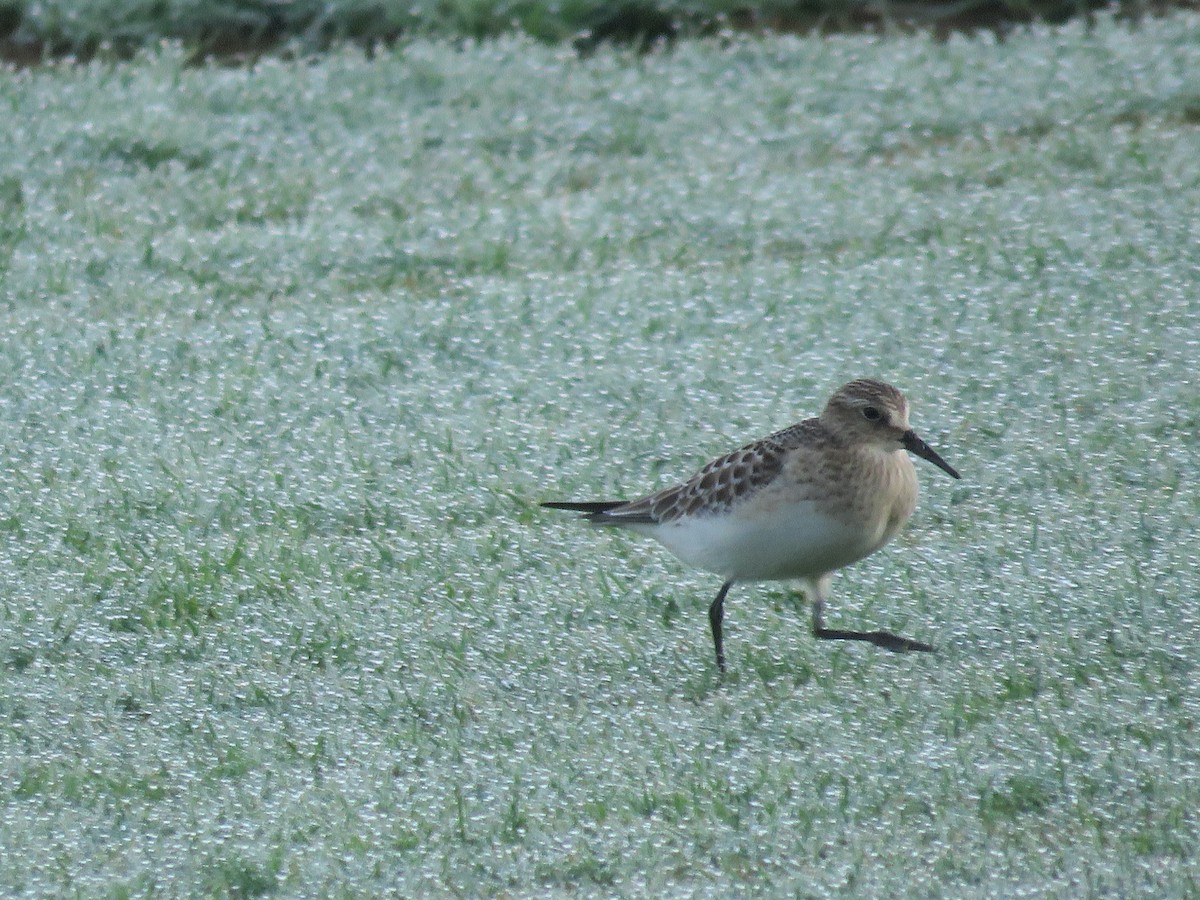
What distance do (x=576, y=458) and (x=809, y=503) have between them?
1823 millimetres

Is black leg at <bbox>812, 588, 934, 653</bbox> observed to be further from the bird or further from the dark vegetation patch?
the dark vegetation patch

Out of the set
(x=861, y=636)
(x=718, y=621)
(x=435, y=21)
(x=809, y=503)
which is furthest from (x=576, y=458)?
(x=435, y=21)

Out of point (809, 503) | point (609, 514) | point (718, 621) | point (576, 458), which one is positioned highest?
point (809, 503)

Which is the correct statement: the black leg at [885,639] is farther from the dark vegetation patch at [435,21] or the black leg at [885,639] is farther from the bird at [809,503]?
the dark vegetation patch at [435,21]

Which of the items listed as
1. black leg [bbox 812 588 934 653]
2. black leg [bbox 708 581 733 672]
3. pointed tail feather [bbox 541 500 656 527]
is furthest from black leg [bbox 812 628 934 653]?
pointed tail feather [bbox 541 500 656 527]

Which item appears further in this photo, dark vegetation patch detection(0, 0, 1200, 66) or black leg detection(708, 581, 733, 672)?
dark vegetation patch detection(0, 0, 1200, 66)

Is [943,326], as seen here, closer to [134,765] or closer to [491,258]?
[491,258]

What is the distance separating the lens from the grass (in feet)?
13.4

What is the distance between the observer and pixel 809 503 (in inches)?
179

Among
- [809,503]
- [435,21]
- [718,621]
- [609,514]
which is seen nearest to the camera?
[809,503]

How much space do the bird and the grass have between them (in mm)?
289

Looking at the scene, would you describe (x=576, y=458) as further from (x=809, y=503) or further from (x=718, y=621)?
(x=809, y=503)

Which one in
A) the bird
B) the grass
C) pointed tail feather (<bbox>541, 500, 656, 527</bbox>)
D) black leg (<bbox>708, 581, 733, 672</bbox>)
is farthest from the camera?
pointed tail feather (<bbox>541, 500, 656, 527</bbox>)

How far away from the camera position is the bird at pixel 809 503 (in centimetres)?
455
